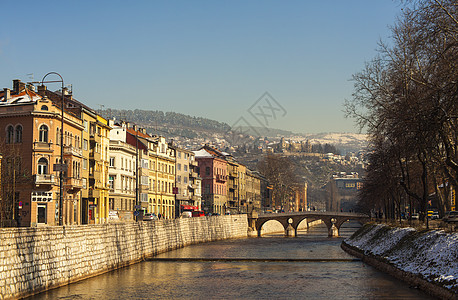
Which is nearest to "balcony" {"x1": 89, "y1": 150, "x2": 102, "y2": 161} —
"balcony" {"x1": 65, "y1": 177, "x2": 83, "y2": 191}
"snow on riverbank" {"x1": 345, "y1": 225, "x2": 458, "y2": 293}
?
Result: "balcony" {"x1": 65, "y1": 177, "x2": 83, "y2": 191}

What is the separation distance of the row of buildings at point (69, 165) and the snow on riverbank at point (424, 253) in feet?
75.8

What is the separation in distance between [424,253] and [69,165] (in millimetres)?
46046

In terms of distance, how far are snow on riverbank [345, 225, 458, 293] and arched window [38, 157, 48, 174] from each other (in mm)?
34932

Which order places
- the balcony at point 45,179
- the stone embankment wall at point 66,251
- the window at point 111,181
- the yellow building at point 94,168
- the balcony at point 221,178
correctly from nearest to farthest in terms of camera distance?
the stone embankment wall at point 66,251, the balcony at point 45,179, the yellow building at point 94,168, the window at point 111,181, the balcony at point 221,178

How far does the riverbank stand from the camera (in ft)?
107

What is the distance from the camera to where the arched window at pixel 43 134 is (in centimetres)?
7212

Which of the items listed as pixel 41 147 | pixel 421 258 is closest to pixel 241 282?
pixel 421 258

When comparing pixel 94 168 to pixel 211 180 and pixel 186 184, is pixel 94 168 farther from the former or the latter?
pixel 211 180

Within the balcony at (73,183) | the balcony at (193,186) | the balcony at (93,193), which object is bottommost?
the balcony at (93,193)

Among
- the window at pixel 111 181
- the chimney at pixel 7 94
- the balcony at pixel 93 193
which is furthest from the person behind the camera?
the window at pixel 111 181

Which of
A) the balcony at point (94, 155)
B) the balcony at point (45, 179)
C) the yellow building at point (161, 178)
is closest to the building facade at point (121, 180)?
the balcony at point (94, 155)

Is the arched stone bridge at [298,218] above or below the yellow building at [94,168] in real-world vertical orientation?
below

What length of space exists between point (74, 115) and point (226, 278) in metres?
37.5

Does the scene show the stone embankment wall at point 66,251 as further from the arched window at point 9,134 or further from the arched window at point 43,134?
the arched window at point 9,134
